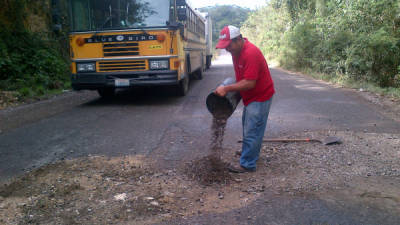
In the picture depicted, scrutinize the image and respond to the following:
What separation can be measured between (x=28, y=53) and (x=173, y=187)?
11285mm

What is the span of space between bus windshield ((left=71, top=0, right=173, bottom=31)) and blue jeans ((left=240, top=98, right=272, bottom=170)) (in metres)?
5.08

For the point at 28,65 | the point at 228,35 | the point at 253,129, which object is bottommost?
the point at 253,129

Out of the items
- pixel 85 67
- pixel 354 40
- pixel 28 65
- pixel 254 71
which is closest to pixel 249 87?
pixel 254 71

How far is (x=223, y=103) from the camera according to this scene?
4059 mm

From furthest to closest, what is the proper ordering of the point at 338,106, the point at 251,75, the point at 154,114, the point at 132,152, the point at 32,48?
the point at 32,48, the point at 338,106, the point at 154,114, the point at 132,152, the point at 251,75

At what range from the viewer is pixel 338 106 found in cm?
798

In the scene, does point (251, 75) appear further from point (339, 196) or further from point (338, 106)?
point (338, 106)

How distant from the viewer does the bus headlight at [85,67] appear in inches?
329

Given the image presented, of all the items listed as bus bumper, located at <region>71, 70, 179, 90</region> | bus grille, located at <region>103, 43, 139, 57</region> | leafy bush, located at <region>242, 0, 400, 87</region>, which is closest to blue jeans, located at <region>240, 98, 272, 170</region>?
bus bumper, located at <region>71, 70, 179, 90</region>

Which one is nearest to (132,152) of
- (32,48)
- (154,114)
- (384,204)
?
(154,114)

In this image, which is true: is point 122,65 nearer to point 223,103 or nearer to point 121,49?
point 121,49

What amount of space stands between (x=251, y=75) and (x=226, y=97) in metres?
0.47

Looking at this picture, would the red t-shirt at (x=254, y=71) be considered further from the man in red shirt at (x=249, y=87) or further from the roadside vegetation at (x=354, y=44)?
the roadside vegetation at (x=354, y=44)

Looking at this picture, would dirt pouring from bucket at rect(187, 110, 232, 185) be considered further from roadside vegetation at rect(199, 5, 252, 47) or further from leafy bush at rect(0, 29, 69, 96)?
roadside vegetation at rect(199, 5, 252, 47)
